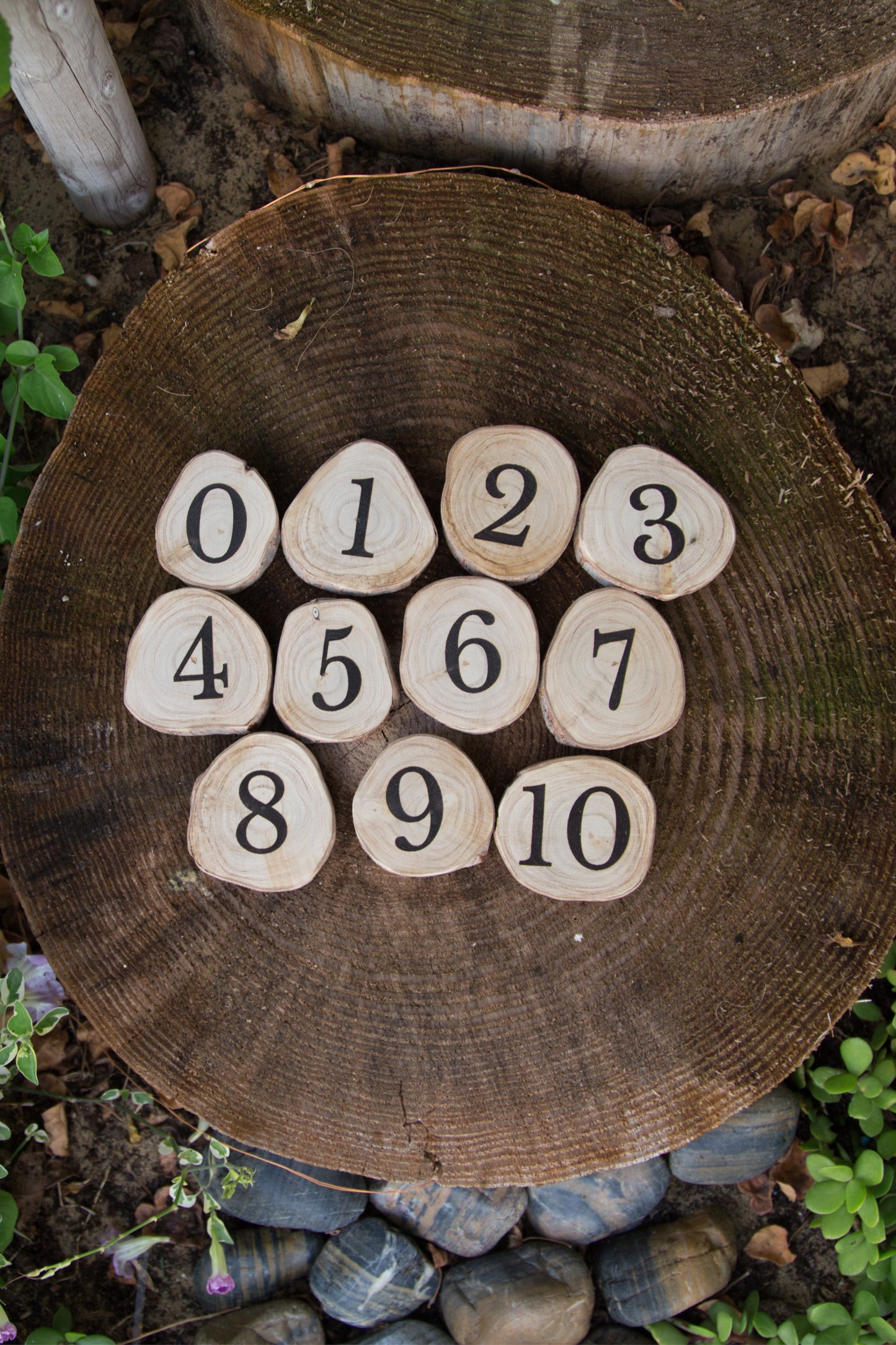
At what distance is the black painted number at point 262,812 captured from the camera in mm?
1909

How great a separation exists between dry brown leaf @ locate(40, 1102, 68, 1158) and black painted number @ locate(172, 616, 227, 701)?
1.60m

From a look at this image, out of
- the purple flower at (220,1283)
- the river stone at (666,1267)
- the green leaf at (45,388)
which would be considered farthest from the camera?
the river stone at (666,1267)

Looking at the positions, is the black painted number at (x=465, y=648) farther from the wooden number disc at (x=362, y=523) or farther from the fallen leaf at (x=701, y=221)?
the fallen leaf at (x=701, y=221)

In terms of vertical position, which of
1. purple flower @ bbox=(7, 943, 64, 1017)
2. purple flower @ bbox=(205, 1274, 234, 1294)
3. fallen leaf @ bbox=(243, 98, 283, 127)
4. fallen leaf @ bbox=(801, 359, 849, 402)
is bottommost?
purple flower @ bbox=(205, 1274, 234, 1294)

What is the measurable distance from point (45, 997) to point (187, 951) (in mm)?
604

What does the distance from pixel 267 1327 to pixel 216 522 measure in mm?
2305

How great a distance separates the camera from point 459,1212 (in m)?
2.55

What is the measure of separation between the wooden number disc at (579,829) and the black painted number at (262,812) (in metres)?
0.49

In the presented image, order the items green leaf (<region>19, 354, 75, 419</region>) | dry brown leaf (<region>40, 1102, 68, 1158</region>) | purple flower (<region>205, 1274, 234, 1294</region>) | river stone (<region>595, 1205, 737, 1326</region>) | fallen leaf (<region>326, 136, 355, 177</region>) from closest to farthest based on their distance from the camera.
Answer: green leaf (<region>19, 354, 75, 419</region>)
purple flower (<region>205, 1274, 234, 1294</region>)
fallen leaf (<region>326, 136, 355, 177</region>)
river stone (<region>595, 1205, 737, 1326</region>)
dry brown leaf (<region>40, 1102, 68, 1158</region>)

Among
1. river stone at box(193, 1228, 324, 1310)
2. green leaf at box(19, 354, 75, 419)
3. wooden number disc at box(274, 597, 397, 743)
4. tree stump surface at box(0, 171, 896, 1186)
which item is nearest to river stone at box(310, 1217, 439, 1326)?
river stone at box(193, 1228, 324, 1310)

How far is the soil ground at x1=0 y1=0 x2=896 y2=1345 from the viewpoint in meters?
2.54

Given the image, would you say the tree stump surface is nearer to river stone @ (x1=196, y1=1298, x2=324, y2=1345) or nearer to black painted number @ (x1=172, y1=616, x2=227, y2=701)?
black painted number @ (x1=172, y1=616, x2=227, y2=701)

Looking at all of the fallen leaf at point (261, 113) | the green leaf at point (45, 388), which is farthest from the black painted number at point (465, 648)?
the fallen leaf at point (261, 113)

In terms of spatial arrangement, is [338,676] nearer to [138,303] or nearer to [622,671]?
[622,671]
